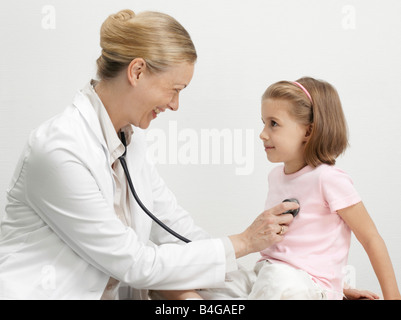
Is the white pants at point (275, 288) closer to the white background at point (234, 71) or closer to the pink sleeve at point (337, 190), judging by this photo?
the pink sleeve at point (337, 190)

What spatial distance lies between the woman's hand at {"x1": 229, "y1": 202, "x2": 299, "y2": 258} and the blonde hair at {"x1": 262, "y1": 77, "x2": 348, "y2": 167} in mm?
194

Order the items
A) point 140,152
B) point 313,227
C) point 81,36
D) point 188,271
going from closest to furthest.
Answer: point 188,271 < point 313,227 < point 140,152 < point 81,36

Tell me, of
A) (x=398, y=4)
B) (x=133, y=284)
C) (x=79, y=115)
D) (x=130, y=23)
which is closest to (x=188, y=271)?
(x=133, y=284)

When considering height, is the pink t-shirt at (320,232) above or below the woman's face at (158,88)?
below

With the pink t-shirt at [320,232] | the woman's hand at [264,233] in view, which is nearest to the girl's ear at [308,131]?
the pink t-shirt at [320,232]

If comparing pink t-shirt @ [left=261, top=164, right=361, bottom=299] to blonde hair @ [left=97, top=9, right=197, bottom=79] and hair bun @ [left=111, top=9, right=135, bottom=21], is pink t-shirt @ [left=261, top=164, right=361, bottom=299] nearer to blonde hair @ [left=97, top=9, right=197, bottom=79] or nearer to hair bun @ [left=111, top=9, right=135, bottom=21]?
blonde hair @ [left=97, top=9, right=197, bottom=79]

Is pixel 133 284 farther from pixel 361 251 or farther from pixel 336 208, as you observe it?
pixel 361 251

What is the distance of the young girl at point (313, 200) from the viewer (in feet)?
5.37

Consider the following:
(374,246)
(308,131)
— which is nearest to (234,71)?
(308,131)

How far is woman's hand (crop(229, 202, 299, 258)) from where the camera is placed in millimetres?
1642

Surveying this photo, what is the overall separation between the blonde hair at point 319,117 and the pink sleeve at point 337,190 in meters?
0.07

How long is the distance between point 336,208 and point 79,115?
31.5 inches

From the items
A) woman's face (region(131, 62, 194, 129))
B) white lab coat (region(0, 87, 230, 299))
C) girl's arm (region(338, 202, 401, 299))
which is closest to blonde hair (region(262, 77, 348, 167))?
girl's arm (region(338, 202, 401, 299))
